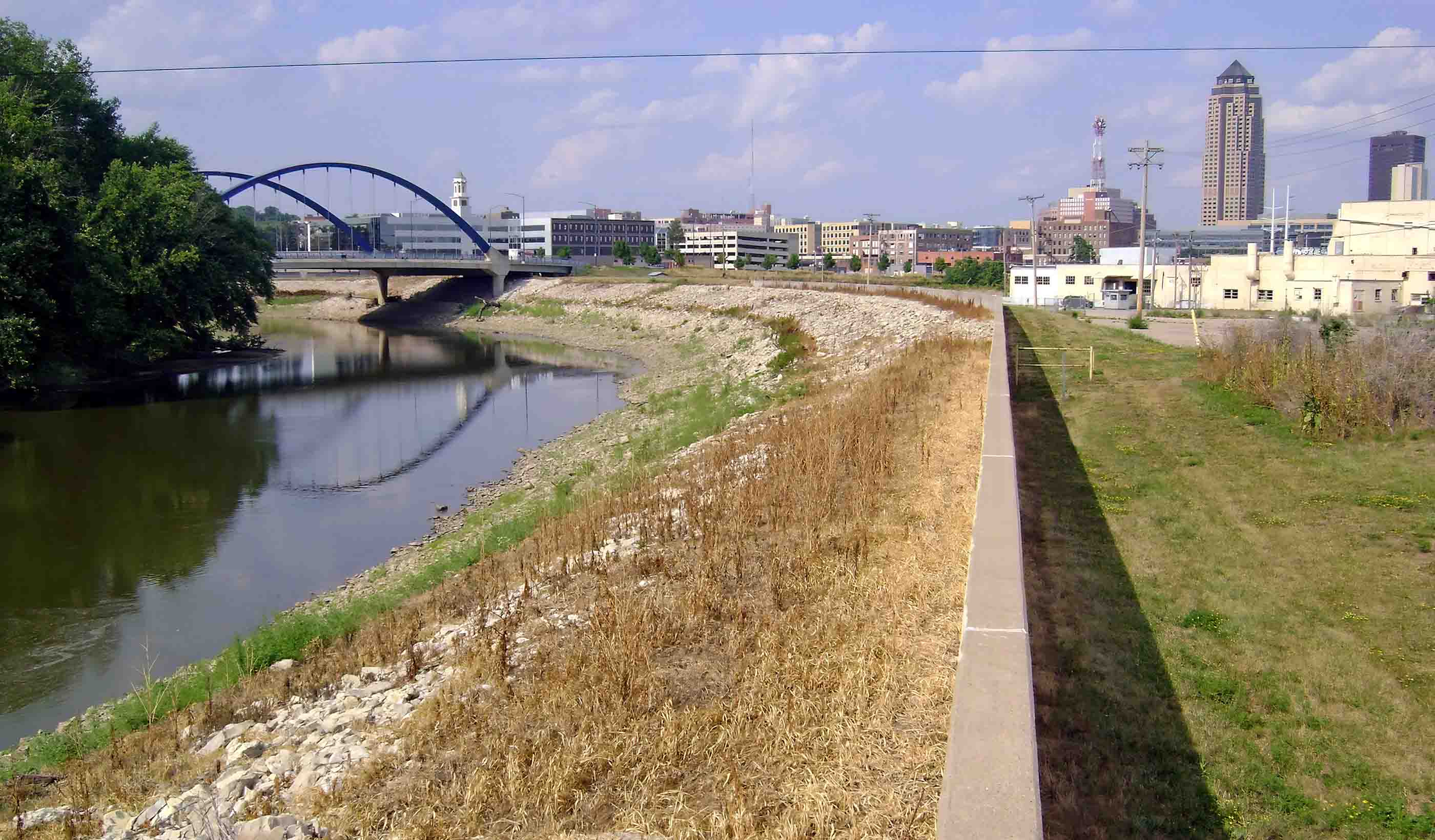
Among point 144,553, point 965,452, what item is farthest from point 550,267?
point 965,452

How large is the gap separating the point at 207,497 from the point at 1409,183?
17073 centimetres

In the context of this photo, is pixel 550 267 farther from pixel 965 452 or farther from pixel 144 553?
pixel 965 452

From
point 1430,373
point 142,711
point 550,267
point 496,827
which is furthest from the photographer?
point 550,267

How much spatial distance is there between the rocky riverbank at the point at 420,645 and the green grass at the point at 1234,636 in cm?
385

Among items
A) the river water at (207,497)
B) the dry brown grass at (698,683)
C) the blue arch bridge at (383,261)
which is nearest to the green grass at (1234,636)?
the dry brown grass at (698,683)

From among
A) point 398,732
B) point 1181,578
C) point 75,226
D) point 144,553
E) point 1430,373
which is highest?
point 75,226

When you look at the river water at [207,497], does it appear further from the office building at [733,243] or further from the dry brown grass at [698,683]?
the office building at [733,243]

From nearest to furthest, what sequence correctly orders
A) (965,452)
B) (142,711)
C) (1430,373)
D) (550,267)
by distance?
(142,711)
(965,452)
(1430,373)
(550,267)

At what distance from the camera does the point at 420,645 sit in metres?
9.42

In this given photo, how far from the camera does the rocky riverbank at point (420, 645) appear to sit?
616 cm

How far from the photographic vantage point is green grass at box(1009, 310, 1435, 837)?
16.8 ft

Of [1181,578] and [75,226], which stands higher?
[75,226]

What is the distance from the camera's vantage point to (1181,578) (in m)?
8.46

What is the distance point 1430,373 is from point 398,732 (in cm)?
1446
